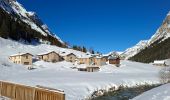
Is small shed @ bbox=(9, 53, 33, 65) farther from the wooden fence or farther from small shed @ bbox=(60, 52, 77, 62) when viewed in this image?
the wooden fence

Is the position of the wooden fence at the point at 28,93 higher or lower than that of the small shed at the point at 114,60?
lower

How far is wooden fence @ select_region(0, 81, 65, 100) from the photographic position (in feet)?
60.4

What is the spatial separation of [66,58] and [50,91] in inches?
4668

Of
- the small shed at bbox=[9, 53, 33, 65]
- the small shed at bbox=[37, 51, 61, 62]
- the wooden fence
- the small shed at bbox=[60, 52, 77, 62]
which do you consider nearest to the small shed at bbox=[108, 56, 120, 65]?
the small shed at bbox=[60, 52, 77, 62]

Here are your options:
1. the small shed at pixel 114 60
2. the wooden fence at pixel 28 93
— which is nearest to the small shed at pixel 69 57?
the small shed at pixel 114 60

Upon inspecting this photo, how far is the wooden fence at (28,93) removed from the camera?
60.4 ft

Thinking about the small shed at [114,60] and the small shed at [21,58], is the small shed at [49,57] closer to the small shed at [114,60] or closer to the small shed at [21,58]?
the small shed at [21,58]

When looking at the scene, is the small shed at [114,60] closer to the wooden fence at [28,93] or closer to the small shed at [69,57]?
the small shed at [69,57]

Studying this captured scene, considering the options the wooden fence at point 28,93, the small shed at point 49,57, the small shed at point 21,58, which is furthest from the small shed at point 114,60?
the wooden fence at point 28,93

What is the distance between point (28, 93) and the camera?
888 inches

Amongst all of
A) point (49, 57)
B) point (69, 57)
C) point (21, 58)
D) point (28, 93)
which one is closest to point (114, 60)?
point (69, 57)

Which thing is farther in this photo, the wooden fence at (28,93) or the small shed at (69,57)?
the small shed at (69,57)

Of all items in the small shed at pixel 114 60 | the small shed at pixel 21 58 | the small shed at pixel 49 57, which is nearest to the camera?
the small shed at pixel 21 58

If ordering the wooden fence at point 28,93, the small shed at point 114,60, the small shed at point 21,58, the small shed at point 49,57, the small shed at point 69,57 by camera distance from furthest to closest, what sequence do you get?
the small shed at point 69,57, the small shed at point 114,60, the small shed at point 49,57, the small shed at point 21,58, the wooden fence at point 28,93
